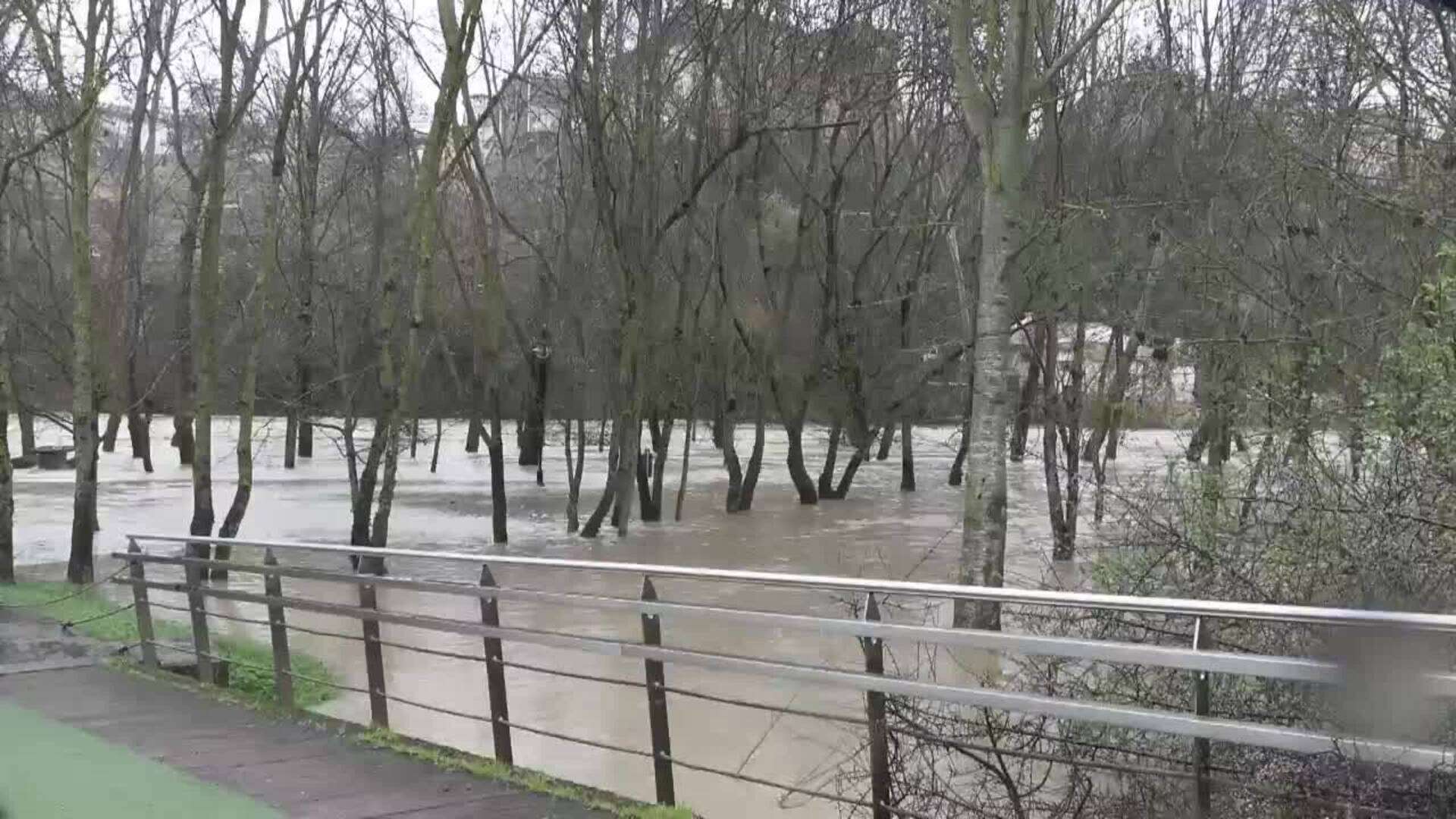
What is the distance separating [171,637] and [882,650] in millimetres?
9397

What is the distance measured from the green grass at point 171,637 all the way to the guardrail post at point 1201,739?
6.36 m

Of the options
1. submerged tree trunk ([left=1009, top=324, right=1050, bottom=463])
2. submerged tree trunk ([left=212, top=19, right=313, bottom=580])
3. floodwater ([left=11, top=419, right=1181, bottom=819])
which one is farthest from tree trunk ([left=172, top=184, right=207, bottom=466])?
submerged tree trunk ([left=1009, top=324, right=1050, bottom=463])

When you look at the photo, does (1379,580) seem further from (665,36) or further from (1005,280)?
(665,36)

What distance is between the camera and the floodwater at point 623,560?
9.98 metres

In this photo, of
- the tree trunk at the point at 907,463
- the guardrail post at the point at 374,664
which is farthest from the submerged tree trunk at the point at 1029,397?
the guardrail post at the point at 374,664

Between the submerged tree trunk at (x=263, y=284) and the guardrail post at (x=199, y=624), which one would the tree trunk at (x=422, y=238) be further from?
the guardrail post at (x=199, y=624)

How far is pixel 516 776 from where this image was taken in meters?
5.82

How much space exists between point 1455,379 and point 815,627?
423 centimetres

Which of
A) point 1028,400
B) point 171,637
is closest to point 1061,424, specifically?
point 1028,400

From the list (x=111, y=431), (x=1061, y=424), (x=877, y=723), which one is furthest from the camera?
(x=111, y=431)

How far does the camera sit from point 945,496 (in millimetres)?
33906

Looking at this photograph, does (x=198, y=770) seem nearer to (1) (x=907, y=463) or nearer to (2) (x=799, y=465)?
(2) (x=799, y=465)

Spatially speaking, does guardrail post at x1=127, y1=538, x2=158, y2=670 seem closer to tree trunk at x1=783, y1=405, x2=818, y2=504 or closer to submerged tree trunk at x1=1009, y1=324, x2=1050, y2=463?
submerged tree trunk at x1=1009, y1=324, x2=1050, y2=463

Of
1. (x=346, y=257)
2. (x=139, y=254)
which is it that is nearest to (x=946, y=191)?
(x=346, y=257)
